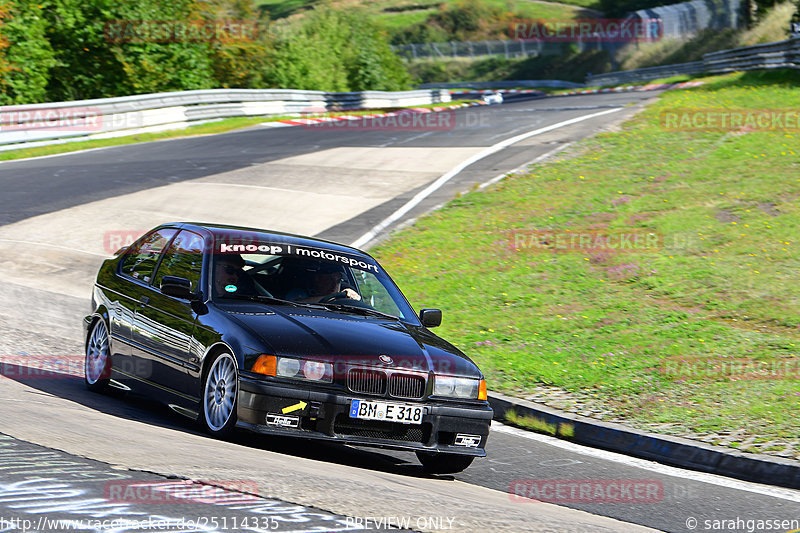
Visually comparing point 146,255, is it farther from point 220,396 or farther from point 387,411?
point 387,411

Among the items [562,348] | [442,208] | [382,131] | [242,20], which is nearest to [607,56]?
[242,20]

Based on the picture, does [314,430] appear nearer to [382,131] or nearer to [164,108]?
[382,131]

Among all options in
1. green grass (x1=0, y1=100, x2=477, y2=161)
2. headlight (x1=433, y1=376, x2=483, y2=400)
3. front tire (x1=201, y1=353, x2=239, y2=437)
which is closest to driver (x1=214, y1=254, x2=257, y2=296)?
front tire (x1=201, y1=353, x2=239, y2=437)

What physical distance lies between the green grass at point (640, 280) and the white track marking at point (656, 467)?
2.19 ft

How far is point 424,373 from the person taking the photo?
6430 millimetres

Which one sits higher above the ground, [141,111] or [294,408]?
[141,111]

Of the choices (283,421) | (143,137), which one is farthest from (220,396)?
(143,137)

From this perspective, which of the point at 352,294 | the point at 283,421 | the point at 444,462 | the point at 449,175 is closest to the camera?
the point at 283,421

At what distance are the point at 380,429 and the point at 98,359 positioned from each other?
10.2 feet

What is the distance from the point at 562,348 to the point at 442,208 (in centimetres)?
745

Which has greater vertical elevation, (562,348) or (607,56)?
(607,56)

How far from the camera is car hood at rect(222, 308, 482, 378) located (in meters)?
6.23

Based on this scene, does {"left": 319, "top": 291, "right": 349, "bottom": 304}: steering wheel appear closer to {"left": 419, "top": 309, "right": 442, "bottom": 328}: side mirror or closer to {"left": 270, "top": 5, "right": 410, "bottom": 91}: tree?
{"left": 419, "top": 309, "right": 442, "bottom": 328}: side mirror

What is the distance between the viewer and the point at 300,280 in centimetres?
735
